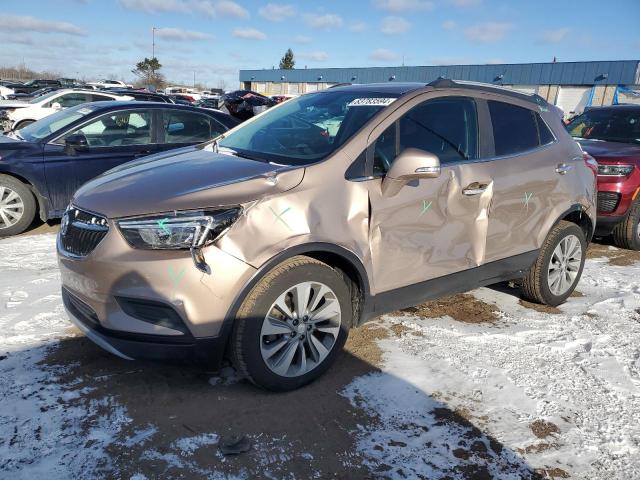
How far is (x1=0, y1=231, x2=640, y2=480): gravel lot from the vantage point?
95.7 inches

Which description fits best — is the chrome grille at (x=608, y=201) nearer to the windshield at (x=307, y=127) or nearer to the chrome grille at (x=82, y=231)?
the windshield at (x=307, y=127)

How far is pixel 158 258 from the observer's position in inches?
99.8

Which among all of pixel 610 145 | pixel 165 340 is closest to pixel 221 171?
pixel 165 340

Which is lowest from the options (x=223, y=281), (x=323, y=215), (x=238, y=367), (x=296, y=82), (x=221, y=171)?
(x=238, y=367)

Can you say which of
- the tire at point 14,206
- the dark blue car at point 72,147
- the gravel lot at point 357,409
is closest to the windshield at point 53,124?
the dark blue car at point 72,147

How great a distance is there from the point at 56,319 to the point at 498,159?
3.46 meters

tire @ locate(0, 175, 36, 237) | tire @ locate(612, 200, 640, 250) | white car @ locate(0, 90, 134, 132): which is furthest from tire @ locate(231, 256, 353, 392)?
white car @ locate(0, 90, 134, 132)

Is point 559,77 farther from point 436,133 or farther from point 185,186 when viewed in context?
point 185,186

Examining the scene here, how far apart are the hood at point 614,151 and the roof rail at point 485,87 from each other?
2.61 m

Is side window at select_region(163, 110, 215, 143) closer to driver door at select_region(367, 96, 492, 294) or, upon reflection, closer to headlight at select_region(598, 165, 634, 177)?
driver door at select_region(367, 96, 492, 294)

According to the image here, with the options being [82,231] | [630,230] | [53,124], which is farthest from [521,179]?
[53,124]

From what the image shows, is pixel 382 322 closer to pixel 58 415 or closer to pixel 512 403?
pixel 512 403

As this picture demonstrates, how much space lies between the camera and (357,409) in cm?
288

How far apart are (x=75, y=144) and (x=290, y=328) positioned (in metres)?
4.40
